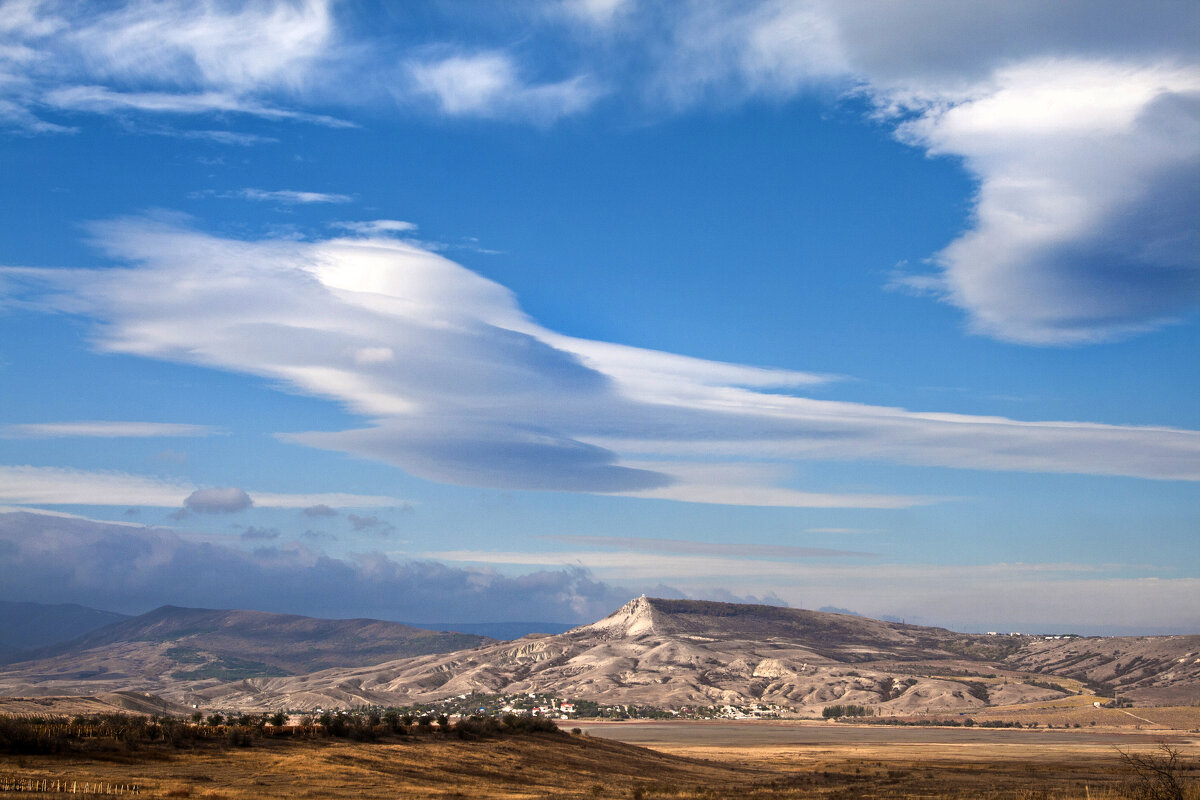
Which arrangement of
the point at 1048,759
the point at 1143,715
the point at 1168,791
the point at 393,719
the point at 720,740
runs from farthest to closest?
the point at 1143,715 < the point at 720,740 < the point at 1048,759 < the point at 393,719 < the point at 1168,791

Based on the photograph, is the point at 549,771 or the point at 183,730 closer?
the point at 183,730

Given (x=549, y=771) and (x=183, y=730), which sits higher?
(x=183, y=730)

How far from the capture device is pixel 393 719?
2879 inches

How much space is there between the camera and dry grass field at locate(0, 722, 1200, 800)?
47250 mm

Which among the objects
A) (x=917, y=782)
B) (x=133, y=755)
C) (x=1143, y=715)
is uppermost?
(x=133, y=755)

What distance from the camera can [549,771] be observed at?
66.3m

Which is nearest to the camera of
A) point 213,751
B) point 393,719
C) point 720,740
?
point 213,751

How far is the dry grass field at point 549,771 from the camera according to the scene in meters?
47.2

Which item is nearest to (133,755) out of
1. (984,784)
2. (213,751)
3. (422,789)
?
(213,751)

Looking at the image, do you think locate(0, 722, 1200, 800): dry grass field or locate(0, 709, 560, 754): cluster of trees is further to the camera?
locate(0, 709, 560, 754): cluster of trees

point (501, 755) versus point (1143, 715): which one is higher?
point (501, 755)

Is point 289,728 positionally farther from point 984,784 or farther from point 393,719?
point 984,784

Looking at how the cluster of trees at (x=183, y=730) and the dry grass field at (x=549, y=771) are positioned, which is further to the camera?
the cluster of trees at (x=183, y=730)

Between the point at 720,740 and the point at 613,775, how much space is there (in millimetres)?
72438
